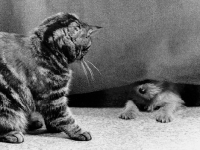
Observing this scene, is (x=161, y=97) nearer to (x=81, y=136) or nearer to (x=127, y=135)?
(x=127, y=135)

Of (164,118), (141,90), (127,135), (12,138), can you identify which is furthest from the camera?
(141,90)

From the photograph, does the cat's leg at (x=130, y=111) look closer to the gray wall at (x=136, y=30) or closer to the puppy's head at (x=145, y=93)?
the puppy's head at (x=145, y=93)

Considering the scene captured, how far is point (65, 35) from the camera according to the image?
1535 millimetres

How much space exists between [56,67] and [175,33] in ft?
2.26

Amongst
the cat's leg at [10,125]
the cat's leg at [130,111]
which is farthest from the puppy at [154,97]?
the cat's leg at [10,125]

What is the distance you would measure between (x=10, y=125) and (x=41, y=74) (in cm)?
24

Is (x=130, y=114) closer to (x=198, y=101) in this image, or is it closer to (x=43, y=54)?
(x=198, y=101)

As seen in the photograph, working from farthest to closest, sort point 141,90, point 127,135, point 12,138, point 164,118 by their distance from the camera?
point 141,90 → point 164,118 → point 127,135 → point 12,138

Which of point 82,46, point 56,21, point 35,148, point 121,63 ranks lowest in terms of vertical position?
point 35,148

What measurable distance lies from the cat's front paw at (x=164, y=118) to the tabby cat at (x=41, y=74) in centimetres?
46

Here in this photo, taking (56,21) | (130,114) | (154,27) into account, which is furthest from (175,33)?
(56,21)

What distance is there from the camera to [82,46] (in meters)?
1.58

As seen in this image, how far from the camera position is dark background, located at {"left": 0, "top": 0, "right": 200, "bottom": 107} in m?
1.90

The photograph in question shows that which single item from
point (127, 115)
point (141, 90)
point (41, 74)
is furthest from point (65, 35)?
point (141, 90)
